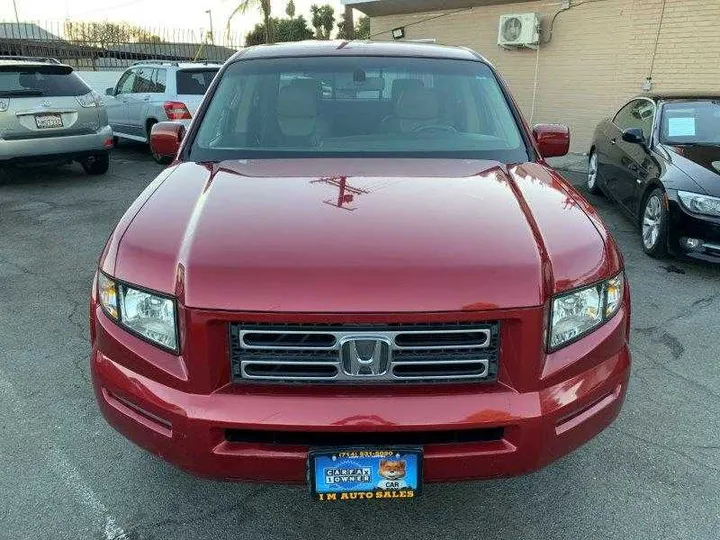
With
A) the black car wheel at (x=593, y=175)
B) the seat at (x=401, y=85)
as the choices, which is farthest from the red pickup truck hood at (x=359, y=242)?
the black car wheel at (x=593, y=175)

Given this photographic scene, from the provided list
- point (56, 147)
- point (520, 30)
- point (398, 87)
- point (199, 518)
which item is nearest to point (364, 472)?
point (199, 518)

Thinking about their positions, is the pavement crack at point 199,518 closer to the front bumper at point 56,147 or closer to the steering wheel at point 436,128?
the steering wheel at point 436,128

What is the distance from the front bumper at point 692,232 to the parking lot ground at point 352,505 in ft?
4.17

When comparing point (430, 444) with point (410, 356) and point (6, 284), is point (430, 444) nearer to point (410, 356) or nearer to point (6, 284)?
point (410, 356)

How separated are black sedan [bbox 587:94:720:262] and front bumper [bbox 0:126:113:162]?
22.9 feet

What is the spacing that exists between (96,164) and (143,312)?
8438mm

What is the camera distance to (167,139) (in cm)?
378

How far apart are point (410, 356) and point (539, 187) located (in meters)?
1.16

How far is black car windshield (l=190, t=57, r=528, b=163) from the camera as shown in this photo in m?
3.16

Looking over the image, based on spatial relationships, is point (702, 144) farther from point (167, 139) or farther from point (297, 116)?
point (167, 139)

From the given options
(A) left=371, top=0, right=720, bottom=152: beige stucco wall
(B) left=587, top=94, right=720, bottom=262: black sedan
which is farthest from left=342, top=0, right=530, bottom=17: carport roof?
(B) left=587, top=94, right=720, bottom=262: black sedan

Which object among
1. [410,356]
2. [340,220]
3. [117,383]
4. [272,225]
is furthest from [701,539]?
[117,383]

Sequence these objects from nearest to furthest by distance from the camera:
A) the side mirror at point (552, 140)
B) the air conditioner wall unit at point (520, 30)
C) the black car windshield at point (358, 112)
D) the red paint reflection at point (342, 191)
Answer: the red paint reflection at point (342, 191) < the black car windshield at point (358, 112) < the side mirror at point (552, 140) < the air conditioner wall unit at point (520, 30)

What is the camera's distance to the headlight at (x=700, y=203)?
517 centimetres
